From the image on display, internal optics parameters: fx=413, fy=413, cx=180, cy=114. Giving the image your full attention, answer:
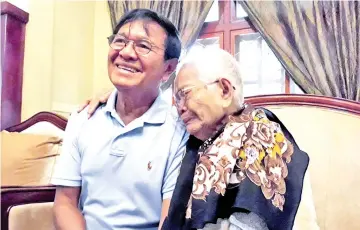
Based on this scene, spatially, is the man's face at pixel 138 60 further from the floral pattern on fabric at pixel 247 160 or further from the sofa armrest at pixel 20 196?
the sofa armrest at pixel 20 196

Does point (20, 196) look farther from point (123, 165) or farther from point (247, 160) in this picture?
point (247, 160)

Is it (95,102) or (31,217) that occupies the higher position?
(95,102)

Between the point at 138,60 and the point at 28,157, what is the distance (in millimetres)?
1164

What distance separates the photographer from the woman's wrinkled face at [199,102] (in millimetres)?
1105

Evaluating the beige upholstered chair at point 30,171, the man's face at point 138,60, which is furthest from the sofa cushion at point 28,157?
the man's face at point 138,60

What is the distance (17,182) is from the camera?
6.79 ft

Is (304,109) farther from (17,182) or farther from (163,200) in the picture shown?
(17,182)

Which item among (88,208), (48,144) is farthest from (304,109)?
(48,144)

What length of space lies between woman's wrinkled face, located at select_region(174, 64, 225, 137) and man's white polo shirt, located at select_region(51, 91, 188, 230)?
6.2 inches

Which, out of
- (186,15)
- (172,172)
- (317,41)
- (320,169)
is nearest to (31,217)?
(172,172)

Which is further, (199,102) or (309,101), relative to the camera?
(309,101)

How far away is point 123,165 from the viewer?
123 cm

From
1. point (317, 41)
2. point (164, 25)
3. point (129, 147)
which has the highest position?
point (317, 41)

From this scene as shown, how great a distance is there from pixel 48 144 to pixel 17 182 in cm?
25
